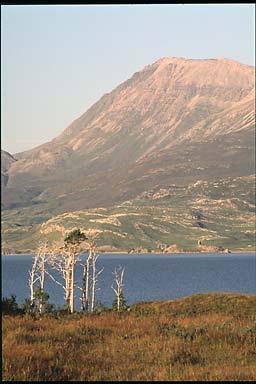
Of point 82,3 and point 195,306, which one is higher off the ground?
point 82,3

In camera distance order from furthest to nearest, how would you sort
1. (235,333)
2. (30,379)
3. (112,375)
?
(235,333) < (112,375) < (30,379)

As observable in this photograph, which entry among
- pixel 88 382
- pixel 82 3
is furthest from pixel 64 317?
pixel 82 3

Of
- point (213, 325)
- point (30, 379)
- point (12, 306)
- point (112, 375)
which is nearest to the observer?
point (30, 379)

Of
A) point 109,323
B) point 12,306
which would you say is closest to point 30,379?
point 109,323

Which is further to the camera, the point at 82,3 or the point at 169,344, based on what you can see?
the point at 169,344

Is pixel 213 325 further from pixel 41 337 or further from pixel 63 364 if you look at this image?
pixel 63 364

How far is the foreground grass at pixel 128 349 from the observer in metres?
21.1

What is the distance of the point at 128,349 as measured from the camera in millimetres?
25656

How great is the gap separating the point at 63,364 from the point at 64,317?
13932 mm

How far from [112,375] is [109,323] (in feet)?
37.7

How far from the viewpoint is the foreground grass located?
2112 cm

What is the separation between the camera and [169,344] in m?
26.1

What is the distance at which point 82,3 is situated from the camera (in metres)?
15.3

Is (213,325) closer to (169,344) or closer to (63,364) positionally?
(169,344)
